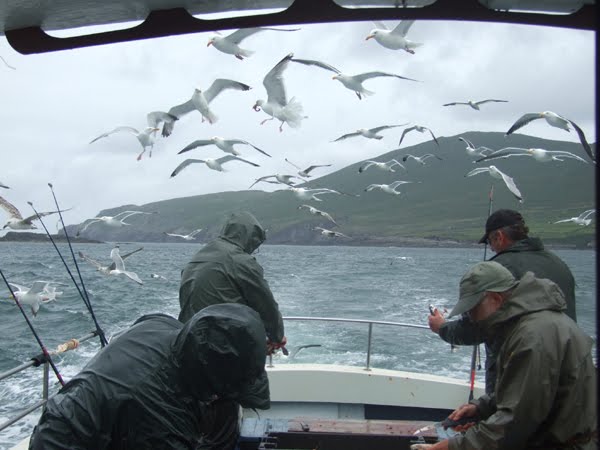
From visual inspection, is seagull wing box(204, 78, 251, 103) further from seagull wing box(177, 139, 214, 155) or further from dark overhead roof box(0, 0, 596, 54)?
dark overhead roof box(0, 0, 596, 54)

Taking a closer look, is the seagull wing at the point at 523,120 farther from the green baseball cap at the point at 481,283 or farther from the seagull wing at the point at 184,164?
the green baseball cap at the point at 481,283

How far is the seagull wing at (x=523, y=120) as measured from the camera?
32.4 feet

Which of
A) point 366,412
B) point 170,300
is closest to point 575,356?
point 366,412

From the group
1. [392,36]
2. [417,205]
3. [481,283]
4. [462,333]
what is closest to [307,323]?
[392,36]

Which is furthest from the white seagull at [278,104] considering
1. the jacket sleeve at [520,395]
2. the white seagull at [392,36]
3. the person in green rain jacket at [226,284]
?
the jacket sleeve at [520,395]

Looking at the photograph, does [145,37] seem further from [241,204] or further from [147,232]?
[241,204]

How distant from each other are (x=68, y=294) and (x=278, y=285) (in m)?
9.82

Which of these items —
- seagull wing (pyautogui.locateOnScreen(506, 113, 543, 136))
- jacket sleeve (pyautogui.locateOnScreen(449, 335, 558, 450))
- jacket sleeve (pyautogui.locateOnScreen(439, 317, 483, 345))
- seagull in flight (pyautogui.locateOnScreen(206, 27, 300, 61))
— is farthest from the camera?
seagull wing (pyautogui.locateOnScreen(506, 113, 543, 136))

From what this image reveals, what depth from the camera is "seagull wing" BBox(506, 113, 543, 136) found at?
9.87 meters

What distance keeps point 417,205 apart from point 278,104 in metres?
161

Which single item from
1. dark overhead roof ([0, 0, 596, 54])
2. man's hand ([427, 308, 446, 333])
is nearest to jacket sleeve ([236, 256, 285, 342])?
man's hand ([427, 308, 446, 333])

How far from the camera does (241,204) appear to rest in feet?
500

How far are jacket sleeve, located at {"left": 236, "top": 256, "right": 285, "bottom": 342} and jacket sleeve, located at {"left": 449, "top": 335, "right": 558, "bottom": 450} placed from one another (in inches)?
68.9

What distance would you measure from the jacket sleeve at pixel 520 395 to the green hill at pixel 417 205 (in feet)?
276
